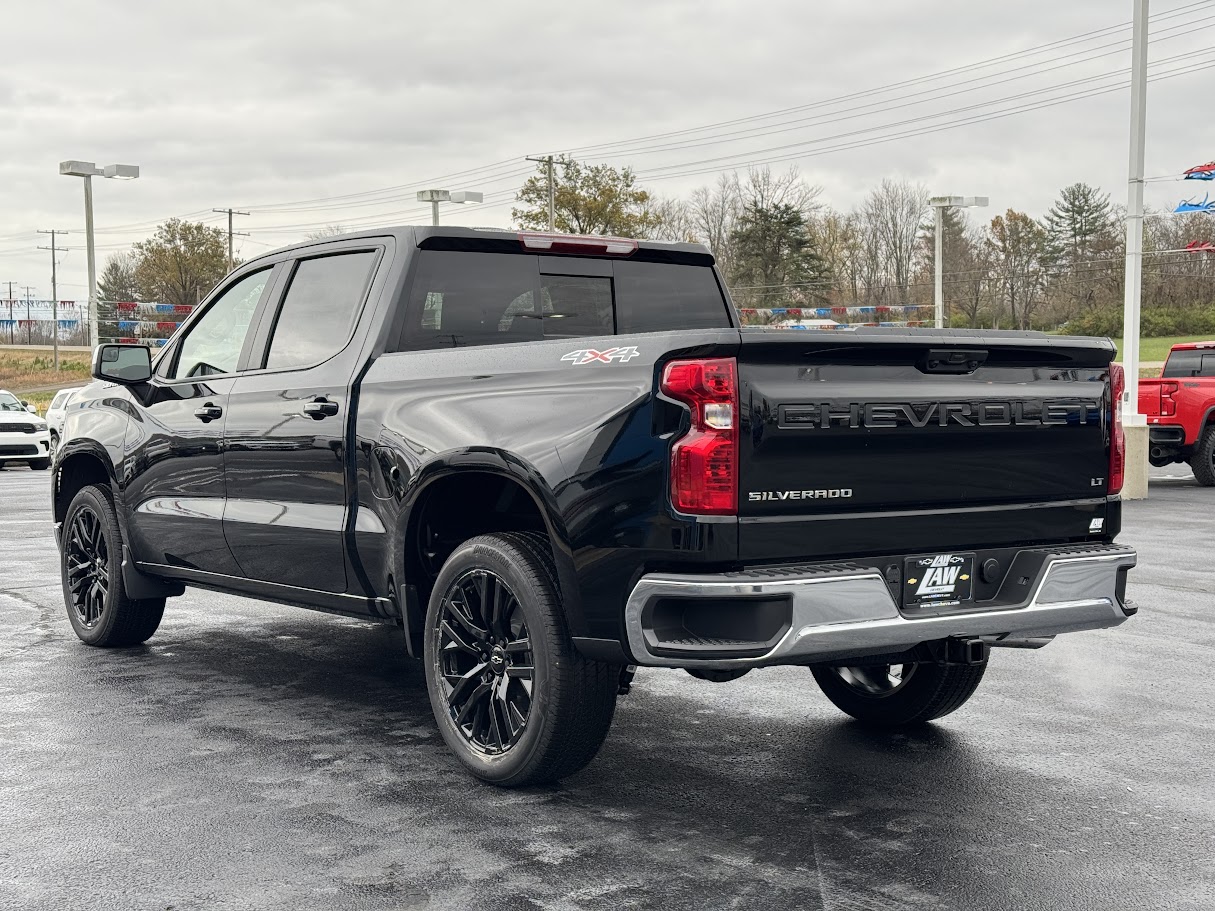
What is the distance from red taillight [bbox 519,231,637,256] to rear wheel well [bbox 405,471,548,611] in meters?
1.19

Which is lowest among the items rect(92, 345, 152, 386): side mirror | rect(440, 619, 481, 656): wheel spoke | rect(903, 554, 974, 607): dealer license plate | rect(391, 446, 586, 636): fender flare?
rect(440, 619, 481, 656): wheel spoke

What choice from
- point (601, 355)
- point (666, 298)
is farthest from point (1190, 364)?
point (601, 355)

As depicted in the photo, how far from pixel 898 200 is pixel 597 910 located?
8561 centimetres

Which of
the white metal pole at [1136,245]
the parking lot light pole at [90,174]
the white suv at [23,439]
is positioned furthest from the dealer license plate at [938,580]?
the parking lot light pole at [90,174]

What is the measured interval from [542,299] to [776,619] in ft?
7.52

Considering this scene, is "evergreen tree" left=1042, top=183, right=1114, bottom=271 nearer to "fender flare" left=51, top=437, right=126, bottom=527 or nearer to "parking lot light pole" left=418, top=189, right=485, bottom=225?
"parking lot light pole" left=418, top=189, right=485, bottom=225

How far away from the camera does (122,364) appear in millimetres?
Answer: 6859

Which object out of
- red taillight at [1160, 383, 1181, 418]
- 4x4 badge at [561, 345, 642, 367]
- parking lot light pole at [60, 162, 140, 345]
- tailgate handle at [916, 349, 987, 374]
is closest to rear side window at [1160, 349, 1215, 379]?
red taillight at [1160, 383, 1181, 418]

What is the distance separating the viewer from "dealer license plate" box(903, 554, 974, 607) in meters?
4.38

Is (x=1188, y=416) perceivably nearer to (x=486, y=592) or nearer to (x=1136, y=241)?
(x=1136, y=241)

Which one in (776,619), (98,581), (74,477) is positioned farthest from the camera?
(74,477)

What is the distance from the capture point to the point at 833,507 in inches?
167

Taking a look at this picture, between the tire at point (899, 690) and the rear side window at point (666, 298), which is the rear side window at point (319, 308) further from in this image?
the tire at point (899, 690)

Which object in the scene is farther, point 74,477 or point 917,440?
point 74,477
